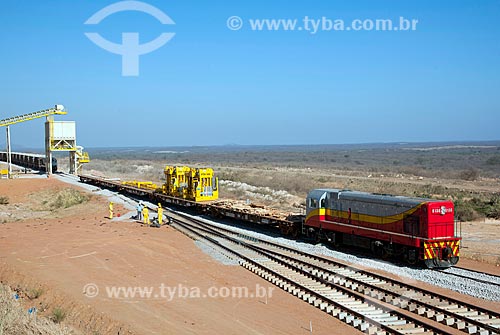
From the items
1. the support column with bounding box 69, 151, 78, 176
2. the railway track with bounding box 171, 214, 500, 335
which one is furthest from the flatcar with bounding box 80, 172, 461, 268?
the support column with bounding box 69, 151, 78, 176

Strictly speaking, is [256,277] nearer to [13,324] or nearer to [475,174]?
[13,324]

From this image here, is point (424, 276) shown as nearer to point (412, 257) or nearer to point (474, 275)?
point (412, 257)

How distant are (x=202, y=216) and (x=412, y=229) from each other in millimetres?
17337

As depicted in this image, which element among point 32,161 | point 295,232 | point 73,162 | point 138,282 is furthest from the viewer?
point 32,161

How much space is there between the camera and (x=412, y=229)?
62.8 feet

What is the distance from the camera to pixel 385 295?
14812 mm

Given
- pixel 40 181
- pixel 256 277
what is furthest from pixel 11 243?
pixel 40 181

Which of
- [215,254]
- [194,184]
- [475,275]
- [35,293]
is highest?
[194,184]

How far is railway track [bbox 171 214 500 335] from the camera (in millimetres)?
12344

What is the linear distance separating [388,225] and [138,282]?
986 centimetres

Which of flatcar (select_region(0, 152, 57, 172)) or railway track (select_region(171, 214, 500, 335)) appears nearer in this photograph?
railway track (select_region(171, 214, 500, 335))

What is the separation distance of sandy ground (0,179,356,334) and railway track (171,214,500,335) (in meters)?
1.20

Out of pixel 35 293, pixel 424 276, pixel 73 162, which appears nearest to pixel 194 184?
pixel 424 276

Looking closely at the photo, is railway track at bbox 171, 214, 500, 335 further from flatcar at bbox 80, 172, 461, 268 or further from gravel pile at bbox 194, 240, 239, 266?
flatcar at bbox 80, 172, 461, 268
